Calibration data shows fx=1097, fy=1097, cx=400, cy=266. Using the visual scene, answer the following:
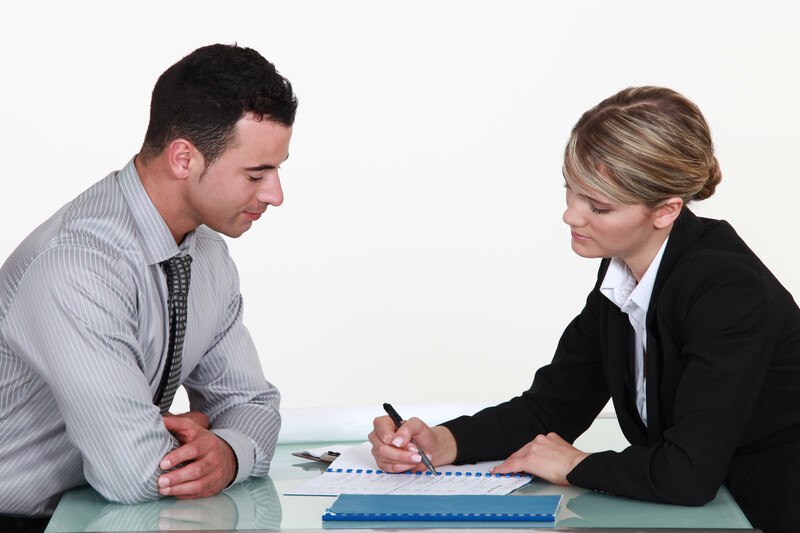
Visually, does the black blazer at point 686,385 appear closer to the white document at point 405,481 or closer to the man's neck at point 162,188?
the white document at point 405,481

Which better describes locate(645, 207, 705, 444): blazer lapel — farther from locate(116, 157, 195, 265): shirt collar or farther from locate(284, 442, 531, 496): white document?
locate(116, 157, 195, 265): shirt collar

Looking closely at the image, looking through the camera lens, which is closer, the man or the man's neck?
the man

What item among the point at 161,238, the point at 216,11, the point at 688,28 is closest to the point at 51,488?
the point at 161,238

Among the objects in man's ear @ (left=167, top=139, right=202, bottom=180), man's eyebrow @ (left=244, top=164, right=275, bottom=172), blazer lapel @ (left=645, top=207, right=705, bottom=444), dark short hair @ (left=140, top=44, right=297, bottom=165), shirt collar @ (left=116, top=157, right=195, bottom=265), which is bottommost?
blazer lapel @ (left=645, top=207, right=705, bottom=444)

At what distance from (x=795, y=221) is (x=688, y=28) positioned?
1.04 m

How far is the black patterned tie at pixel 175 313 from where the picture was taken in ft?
6.89

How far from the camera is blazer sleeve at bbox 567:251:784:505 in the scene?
1790 millimetres

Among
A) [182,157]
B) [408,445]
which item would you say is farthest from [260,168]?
[408,445]

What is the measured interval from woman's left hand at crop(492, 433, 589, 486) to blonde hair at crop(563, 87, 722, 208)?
45 cm

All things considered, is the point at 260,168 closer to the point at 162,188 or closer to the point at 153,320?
the point at 162,188

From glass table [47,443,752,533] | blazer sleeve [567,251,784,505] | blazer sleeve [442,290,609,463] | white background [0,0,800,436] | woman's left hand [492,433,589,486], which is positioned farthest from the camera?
white background [0,0,800,436]

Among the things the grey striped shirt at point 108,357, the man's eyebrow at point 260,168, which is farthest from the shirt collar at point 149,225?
the man's eyebrow at point 260,168

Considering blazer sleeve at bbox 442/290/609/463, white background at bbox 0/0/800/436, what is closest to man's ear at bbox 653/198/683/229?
blazer sleeve at bbox 442/290/609/463

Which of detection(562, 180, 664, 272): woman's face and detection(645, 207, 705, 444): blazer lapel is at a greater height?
detection(562, 180, 664, 272): woman's face
